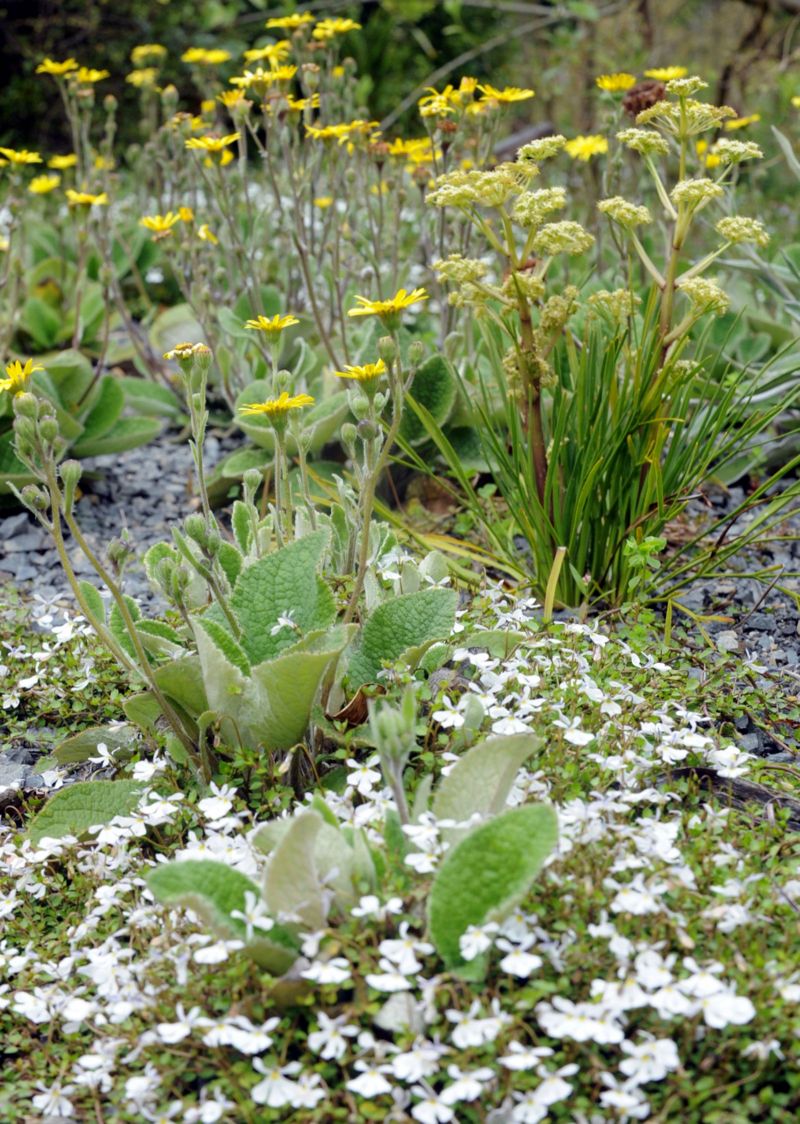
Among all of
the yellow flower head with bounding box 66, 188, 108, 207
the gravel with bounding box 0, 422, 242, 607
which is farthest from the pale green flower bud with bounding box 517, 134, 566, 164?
the yellow flower head with bounding box 66, 188, 108, 207

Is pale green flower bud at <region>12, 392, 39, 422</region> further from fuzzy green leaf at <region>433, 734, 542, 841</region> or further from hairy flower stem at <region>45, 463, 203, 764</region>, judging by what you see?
fuzzy green leaf at <region>433, 734, 542, 841</region>

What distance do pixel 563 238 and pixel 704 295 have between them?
0.27 meters

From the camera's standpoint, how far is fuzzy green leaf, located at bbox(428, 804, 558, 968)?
1452mm

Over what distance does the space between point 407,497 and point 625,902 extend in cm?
183

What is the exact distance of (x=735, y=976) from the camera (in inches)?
56.1

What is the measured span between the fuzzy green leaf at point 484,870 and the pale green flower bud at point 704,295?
108cm

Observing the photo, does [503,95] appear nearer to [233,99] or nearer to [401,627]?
[233,99]

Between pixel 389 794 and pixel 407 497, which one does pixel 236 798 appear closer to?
pixel 389 794

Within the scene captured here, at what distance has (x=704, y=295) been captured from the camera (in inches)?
84.7

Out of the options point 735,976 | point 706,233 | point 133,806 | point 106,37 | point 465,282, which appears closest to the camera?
point 735,976

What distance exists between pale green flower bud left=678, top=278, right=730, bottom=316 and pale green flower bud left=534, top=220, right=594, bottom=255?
19 cm

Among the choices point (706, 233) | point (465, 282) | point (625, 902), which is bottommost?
point (706, 233)

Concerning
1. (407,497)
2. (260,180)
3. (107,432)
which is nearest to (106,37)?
(260,180)

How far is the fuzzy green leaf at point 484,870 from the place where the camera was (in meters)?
1.45
